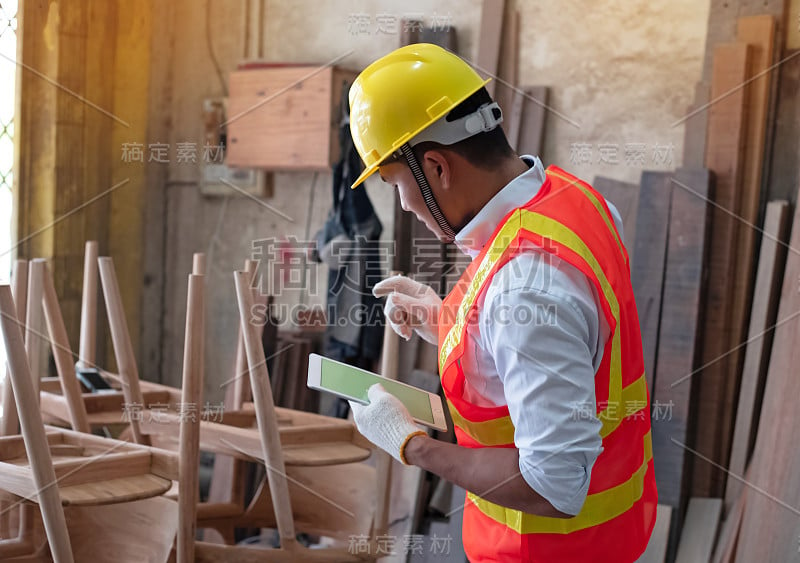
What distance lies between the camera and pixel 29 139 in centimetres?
458

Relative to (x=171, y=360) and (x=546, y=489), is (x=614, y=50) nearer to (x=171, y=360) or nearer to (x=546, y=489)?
(x=546, y=489)

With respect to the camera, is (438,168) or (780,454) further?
(780,454)

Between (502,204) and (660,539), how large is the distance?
77.7 inches

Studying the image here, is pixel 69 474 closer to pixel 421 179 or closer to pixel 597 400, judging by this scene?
pixel 421 179

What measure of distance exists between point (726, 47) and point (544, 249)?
209 cm

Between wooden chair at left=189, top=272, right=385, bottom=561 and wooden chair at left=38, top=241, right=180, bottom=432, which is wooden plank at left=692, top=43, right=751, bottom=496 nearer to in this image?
wooden chair at left=189, top=272, right=385, bottom=561

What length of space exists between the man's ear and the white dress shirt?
23 cm

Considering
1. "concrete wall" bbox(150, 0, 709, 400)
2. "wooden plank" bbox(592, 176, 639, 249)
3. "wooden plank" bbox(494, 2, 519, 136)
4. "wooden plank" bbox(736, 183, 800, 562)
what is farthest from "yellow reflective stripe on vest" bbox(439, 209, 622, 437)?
"wooden plank" bbox(494, 2, 519, 136)

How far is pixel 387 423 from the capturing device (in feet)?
5.57

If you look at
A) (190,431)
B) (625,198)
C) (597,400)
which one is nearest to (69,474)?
(190,431)

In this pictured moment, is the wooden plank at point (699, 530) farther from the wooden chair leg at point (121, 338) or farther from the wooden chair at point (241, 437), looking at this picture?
the wooden chair leg at point (121, 338)

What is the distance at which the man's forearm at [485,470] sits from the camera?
1.47m

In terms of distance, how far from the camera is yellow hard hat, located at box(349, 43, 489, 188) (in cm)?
168

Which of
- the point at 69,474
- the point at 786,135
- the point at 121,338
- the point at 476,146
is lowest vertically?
the point at 69,474
